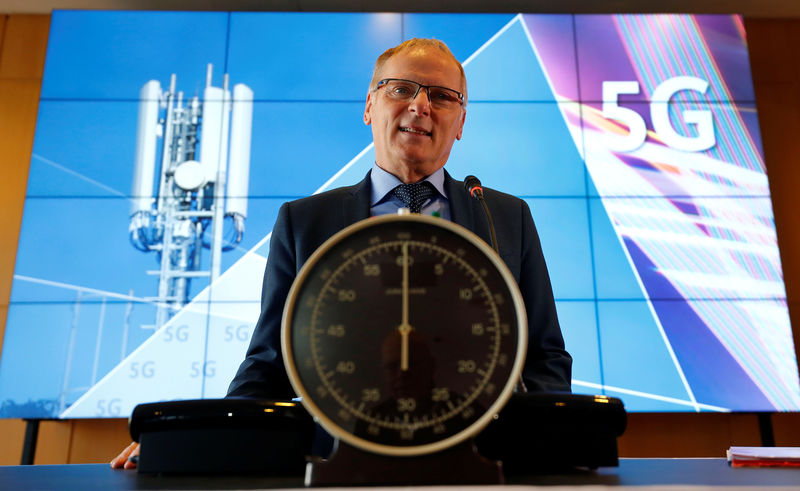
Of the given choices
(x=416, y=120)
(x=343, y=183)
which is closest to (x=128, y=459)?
(x=416, y=120)

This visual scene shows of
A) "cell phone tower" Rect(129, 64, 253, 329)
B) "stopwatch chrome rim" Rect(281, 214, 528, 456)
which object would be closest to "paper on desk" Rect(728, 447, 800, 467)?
"stopwatch chrome rim" Rect(281, 214, 528, 456)

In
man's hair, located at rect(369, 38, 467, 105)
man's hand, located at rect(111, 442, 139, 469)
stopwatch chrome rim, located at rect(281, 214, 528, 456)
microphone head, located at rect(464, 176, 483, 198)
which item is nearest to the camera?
stopwatch chrome rim, located at rect(281, 214, 528, 456)

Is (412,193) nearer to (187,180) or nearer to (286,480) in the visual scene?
(286,480)

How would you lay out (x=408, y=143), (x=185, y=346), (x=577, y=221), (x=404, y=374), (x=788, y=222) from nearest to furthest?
(x=404, y=374) < (x=408, y=143) < (x=185, y=346) < (x=577, y=221) < (x=788, y=222)

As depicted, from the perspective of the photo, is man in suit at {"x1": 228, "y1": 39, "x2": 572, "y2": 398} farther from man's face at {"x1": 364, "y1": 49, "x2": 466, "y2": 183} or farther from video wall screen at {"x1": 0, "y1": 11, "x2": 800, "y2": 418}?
video wall screen at {"x1": 0, "y1": 11, "x2": 800, "y2": 418}

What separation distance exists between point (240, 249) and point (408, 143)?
98.4 inches

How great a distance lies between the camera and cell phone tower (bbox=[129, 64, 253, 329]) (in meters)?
3.54

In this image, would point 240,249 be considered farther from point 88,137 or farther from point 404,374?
point 404,374

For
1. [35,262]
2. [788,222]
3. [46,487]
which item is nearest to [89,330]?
[35,262]

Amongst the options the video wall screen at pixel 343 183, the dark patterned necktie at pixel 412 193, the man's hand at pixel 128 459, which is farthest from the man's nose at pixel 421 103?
the video wall screen at pixel 343 183

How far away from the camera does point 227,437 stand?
2.11 ft

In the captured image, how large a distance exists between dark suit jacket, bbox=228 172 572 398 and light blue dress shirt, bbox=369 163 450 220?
0.02 meters

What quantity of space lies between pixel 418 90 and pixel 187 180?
2742mm

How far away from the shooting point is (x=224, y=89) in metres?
3.80
